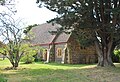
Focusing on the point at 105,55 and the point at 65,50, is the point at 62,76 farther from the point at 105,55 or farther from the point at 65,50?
the point at 65,50

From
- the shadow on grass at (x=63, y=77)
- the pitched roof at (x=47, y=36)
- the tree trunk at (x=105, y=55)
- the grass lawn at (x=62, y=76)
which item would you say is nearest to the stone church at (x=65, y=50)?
the pitched roof at (x=47, y=36)

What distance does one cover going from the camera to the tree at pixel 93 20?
2631 centimetres

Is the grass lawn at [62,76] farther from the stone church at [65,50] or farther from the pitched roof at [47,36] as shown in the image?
the pitched roof at [47,36]

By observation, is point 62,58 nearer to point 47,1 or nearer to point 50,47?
point 50,47

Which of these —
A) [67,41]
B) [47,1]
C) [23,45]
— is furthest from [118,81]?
[67,41]

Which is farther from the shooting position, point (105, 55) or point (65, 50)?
point (65, 50)

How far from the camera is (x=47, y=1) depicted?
89.7ft

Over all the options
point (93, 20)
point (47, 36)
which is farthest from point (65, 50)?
point (93, 20)

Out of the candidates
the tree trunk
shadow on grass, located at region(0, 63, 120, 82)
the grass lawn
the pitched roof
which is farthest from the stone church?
shadow on grass, located at region(0, 63, 120, 82)

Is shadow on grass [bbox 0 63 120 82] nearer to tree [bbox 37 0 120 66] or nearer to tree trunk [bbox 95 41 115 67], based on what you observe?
tree [bbox 37 0 120 66]

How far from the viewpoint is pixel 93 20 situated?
2769cm

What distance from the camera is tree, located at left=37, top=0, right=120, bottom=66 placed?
26312mm

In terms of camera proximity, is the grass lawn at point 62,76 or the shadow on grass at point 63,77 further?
the grass lawn at point 62,76

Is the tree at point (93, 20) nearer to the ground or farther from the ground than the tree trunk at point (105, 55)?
farther from the ground
